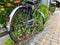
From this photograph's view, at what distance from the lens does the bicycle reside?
11.9 ft

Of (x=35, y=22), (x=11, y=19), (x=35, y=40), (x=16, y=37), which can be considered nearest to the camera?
(x=11, y=19)

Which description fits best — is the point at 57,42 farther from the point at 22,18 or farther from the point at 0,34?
the point at 0,34

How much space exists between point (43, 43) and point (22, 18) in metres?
1.00

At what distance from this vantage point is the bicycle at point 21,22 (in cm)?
364

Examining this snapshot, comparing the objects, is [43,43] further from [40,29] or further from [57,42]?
[40,29]

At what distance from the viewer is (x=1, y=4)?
13.7 feet

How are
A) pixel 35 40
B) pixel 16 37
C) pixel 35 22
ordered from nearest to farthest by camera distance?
pixel 16 37 < pixel 35 40 < pixel 35 22

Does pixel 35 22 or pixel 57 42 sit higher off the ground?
pixel 35 22

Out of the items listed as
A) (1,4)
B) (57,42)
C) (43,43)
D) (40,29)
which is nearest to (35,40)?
(43,43)

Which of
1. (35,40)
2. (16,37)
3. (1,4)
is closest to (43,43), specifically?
(35,40)

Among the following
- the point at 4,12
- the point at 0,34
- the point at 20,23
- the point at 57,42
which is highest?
the point at 4,12

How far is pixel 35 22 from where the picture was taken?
5.11 m

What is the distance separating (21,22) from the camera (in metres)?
4.12

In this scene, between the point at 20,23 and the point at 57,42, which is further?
the point at 57,42
